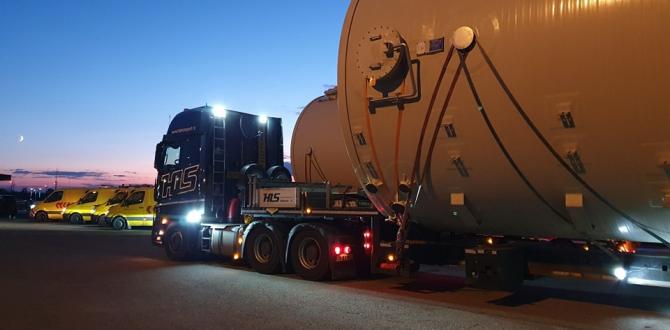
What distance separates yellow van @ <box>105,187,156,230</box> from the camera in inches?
1096

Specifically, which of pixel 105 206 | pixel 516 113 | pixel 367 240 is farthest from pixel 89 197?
pixel 516 113

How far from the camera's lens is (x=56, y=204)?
35.2 meters

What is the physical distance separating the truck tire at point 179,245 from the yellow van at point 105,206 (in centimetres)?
1771

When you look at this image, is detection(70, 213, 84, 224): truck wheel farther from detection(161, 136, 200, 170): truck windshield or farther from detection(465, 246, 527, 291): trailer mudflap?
detection(465, 246, 527, 291): trailer mudflap

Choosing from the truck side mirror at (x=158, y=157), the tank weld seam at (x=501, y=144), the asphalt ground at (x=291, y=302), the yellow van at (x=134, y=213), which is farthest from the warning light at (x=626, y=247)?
the yellow van at (x=134, y=213)

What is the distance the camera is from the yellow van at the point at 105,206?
3097 centimetres

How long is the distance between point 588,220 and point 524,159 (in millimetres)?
1044

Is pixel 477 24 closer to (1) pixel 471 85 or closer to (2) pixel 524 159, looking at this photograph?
(1) pixel 471 85

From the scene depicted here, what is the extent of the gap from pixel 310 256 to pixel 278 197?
1490mm

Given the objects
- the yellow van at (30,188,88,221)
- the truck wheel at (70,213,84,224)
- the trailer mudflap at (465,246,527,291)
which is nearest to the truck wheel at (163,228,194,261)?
the trailer mudflap at (465,246,527,291)

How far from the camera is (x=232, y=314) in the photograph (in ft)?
24.2

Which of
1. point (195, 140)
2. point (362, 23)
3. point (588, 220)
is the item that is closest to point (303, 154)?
point (195, 140)

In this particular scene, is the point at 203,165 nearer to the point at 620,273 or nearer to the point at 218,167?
the point at 218,167

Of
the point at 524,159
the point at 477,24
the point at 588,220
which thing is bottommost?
the point at 588,220
